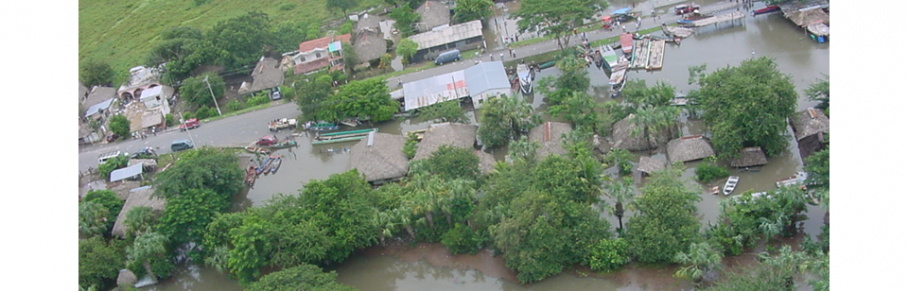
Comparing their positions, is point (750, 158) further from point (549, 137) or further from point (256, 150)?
point (256, 150)

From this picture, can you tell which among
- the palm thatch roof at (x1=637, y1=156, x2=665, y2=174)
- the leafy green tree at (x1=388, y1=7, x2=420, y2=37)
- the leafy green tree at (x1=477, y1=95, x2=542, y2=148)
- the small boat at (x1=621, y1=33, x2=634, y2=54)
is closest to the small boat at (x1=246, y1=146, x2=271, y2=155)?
the leafy green tree at (x1=477, y1=95, x2=542, y2=148)

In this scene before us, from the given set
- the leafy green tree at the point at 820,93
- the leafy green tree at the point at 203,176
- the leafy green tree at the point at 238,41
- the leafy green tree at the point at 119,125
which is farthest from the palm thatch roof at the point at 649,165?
the leafy green tree at the point at 119,125

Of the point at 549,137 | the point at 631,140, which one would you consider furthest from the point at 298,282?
the point at 631,140

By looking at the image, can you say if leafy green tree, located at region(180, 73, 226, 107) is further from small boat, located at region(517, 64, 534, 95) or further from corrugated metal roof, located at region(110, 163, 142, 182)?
small boat, located at region(517, 64, 534, 95)

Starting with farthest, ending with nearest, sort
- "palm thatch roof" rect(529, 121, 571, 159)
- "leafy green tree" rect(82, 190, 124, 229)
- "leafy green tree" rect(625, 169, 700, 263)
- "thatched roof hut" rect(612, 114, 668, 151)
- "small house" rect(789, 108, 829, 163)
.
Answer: "leafy green tree" rect(82, 190, 124, 229)
"thatched roof hut" rect(612, 114, 668, 151)
"palm thatch roof" rect(529, 121, 571, 159)
"small house" rect(789, 108, 829, 163)
"leafy green tree" rect(625, 169, 700, 263)

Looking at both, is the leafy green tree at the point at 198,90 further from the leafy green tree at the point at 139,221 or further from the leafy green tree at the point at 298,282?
the leafy green tree at the point at 298,282

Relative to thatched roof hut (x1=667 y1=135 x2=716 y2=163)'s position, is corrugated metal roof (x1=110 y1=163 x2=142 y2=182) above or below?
above
